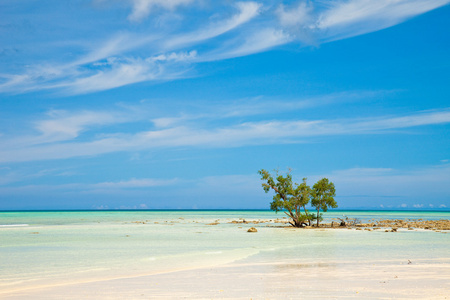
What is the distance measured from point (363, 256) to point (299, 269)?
7628mm

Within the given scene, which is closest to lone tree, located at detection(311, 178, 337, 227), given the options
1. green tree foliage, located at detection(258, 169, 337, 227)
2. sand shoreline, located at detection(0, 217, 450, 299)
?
green tree foliage, located at detection(258, 169, 337, 227)

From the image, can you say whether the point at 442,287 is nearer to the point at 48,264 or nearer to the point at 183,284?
the point at 183,284

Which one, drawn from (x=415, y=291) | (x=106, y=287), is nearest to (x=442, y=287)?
(x=415, y=291)

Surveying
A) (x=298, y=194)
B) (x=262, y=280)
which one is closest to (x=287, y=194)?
(x=298, y=194)

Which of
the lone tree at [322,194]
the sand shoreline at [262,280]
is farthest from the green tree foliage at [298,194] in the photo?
the sand shoreline at [262,280]

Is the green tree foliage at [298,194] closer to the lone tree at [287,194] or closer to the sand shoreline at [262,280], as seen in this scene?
the lone tree at [287,194]

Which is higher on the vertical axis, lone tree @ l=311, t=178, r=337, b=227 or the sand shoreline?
lone tree @ l=311, t=178, r=337, b=227

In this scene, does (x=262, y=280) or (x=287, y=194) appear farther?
(x=287, y=194)

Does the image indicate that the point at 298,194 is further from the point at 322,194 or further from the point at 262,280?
the point at 262,280

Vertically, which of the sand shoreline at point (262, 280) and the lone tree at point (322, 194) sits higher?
the lone tree at point (322, 194)

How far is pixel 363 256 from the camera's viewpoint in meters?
25.8

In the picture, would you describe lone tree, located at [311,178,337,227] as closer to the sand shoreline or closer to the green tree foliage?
the green tree foliage

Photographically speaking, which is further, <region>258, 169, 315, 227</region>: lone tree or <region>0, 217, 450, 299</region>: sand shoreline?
<region>258, 169, 315, 227</region>: lone tree

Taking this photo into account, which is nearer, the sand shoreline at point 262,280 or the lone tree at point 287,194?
the sand shoreline at point 262,280
